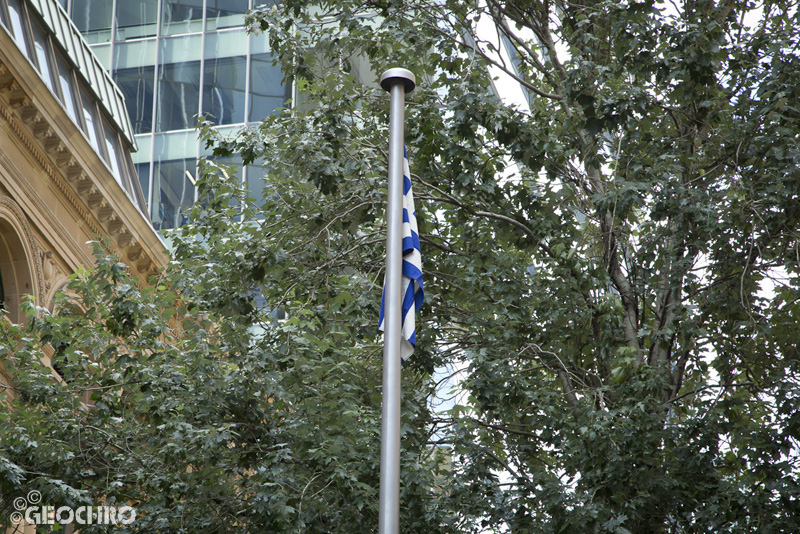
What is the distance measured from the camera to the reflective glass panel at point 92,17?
36.3 m

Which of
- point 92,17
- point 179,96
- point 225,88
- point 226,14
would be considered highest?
→ point 92,17

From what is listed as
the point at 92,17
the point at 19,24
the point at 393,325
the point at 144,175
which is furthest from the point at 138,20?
the point at 393,325

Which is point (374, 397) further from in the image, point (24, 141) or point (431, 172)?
point (24, 141)

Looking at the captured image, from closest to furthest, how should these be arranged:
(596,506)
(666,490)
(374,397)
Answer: (596,506) → (666,490) → (374,397)

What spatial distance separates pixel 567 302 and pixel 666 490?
8.86 feet

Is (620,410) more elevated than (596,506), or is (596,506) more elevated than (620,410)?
(620,410)

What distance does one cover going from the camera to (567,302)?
13.1 m

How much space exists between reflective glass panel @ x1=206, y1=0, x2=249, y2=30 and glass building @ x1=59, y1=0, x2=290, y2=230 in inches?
1.3

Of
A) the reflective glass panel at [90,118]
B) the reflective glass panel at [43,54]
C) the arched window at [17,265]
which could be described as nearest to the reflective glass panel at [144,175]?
the reflective glass panel at [90,118]

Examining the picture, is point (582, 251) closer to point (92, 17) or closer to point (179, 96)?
point (179, 96)

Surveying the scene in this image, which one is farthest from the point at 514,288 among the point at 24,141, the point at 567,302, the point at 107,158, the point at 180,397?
the point at 107,158

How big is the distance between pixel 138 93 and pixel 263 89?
4444 mm

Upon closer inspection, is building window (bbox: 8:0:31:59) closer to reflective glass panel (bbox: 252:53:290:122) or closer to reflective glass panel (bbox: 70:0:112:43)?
reflective glass panel (bbox: 252:53:290:122)

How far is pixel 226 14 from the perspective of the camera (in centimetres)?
3506
